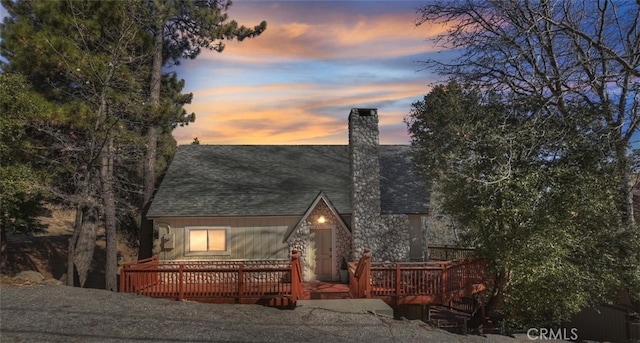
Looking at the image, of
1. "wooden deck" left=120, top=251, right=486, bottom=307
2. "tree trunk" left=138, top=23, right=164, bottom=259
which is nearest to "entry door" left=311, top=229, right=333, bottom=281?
"wooden deck" left=120, top=251, right=486, bottom=307

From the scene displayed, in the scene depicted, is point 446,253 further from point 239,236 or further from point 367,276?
point 239,236

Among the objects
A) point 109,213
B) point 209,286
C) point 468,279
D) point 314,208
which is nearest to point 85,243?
point 109,213

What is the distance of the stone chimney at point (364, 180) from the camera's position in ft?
55.4

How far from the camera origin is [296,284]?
12.8 metres

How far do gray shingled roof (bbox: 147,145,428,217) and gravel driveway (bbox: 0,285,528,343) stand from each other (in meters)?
5.92

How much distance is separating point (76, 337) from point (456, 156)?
35.2ft

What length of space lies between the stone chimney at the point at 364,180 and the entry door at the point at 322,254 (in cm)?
114

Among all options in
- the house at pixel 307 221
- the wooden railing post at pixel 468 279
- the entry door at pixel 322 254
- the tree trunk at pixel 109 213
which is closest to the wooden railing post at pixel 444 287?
the wooden railing post at pixel 468 279

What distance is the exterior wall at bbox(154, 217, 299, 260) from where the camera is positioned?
17312 millimetres

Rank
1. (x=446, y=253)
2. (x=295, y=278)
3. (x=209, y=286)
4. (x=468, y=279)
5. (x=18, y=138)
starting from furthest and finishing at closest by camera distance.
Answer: (x=446, y=253)
(x=18, y=138)
(x=468, y=279)
(x=209, y=286)
(x=295, y=278)

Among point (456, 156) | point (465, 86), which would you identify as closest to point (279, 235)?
point (456, 156)

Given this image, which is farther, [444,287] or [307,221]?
[307,221]

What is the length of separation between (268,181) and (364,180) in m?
5.07

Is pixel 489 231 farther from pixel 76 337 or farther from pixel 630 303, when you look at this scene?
pixel 76 337
